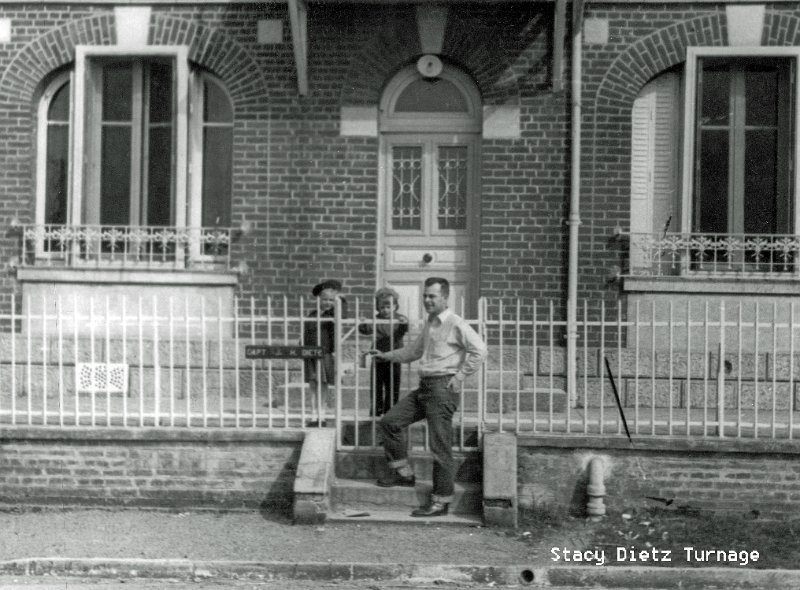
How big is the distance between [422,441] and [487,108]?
13.4 feet

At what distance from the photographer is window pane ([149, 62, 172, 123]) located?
12.7m

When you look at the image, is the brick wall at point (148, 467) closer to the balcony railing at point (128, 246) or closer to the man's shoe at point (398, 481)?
the man's shoe at point (398, 481)

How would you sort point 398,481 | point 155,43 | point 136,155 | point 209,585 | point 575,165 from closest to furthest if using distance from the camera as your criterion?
point 209,585, point 398,481, point 575,165, point 155,43, point 136,155

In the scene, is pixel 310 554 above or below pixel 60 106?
below

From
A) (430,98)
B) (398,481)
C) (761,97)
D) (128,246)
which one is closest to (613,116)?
(761,97)

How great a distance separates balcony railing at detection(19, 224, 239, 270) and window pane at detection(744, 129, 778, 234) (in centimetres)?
548

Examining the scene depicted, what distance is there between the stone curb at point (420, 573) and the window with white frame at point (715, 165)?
5.12 meters

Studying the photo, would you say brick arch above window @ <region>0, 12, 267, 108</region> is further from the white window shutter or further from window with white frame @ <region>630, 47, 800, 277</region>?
window with white frame @ <region>630, 47, 800, 277</region>

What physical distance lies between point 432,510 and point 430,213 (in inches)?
175

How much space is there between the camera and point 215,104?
503 inches

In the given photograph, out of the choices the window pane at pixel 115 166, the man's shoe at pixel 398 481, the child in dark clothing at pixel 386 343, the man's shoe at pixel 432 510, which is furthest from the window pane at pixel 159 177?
the man's shoe at pixel 432 510

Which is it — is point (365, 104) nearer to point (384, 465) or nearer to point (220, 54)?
point (220, 54)

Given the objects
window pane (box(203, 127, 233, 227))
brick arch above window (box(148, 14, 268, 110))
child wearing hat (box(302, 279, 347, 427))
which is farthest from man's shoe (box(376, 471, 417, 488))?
brick arch above window (box(148, 14, 268, 110))

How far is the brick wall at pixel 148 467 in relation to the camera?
30.6 feet
